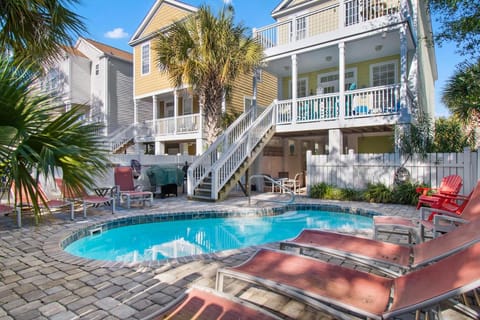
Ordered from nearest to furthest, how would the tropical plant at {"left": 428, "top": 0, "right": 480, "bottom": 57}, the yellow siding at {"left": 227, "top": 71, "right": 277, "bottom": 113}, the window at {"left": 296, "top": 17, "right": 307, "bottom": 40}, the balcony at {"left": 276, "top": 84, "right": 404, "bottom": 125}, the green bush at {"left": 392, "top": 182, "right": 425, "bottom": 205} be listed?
the tropical plant at {"left": 428, "top": 0, "right": 480, "bottom": 57}
the green bush at {"left": 392, "top": 182, "right": 425, "bottom": 205}
the balcony at {"left": 276, "top": 84, "right": 404, "bottom": 125}
the window at {"left": 296, "top": 17, "right": 307, "bottom": 40}
the yellow siding at {"left": 227, "top": 71, "right": 277, "bottom": 113}

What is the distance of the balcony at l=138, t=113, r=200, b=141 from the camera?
16.3m

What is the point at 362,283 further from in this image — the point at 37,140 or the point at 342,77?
the point at 342,77

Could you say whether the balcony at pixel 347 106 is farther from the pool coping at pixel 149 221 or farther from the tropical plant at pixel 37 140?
the tropical plant at pixel 37 140

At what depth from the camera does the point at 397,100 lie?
411 inches

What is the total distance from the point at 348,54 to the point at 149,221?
10866mm

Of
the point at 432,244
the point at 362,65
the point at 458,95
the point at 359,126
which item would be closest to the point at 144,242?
the point at 432,244

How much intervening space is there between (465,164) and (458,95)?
8.16ft

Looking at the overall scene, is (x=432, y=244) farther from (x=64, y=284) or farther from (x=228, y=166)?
(x=228, y=166)

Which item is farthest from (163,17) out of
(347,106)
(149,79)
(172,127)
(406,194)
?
(406,194)

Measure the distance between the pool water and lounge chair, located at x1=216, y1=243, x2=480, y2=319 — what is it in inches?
132

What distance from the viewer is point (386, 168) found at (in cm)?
1028

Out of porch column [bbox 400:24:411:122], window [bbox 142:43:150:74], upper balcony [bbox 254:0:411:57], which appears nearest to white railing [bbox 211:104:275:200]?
upper balcony [bbox 254:0:411:57]

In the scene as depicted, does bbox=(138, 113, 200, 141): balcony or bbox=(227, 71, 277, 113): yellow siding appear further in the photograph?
bbox=(227, 71, 277, 113): yellow siding

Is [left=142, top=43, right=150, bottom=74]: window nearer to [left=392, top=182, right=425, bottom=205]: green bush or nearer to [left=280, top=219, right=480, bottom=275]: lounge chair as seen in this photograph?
[left=392, top=182, right=425, bottom=205]: green bush
